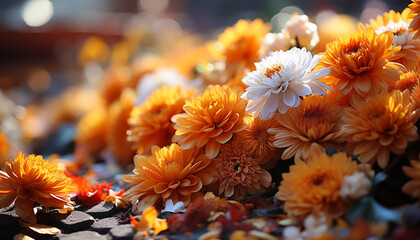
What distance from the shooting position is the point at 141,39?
3.78 meters

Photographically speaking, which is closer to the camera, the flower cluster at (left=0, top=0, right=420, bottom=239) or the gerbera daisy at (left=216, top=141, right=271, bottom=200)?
the flower cluster at (left=0, top=0, right=420, bottom=239)

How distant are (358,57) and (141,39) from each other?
9.94ft

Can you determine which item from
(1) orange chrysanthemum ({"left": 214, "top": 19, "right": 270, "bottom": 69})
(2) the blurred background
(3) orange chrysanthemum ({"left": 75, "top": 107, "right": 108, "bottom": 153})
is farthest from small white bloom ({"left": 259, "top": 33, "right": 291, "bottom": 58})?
(2) the blurred background

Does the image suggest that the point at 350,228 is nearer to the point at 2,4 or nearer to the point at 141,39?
the point at 141,39

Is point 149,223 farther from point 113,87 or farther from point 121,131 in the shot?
point 113,87

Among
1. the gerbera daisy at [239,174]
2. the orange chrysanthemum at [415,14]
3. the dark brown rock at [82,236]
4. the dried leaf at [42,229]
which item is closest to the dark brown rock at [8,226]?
the dried leaf at [42,229]

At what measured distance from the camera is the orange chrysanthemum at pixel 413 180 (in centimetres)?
85

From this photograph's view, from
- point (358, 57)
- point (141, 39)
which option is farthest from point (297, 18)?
point (141, 39)

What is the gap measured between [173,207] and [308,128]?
0.43 m

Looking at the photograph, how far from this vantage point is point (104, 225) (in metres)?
1.11

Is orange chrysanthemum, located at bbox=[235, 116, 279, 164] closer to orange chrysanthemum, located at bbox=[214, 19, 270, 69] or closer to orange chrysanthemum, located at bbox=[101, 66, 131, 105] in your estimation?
orange chrysanthemum, located at bbox=[214, 19, 270, 69]

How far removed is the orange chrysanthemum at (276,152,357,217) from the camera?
0.85 m

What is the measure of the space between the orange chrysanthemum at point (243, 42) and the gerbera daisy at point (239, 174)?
61cm

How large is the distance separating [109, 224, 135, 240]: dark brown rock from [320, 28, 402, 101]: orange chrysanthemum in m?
0.67
